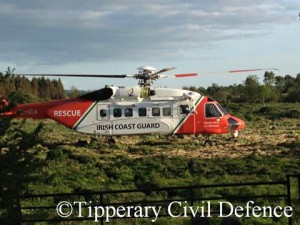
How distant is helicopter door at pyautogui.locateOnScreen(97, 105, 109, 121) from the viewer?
24812 millimetres

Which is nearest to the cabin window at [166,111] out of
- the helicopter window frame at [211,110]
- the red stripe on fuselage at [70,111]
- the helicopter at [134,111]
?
the helicopter at [134,111]

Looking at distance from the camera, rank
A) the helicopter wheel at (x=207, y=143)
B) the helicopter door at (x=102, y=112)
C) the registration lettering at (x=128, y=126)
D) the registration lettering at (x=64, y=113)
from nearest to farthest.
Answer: the helicopter door at (x=102, y=112), the registration lettering at (x=64, y=113), the registration lettering at (x=128, y=126), the helicopter wheel at (x=207, y=143)

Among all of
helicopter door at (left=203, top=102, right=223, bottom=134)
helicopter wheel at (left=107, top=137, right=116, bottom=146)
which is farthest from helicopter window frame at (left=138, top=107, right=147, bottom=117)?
helicopter door at (left=203, top=102, right=223, bottom=134)

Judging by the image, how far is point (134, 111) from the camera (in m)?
25.0

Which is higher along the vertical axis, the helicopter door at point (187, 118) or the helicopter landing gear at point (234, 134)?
the helicopter door at point (187, 118)

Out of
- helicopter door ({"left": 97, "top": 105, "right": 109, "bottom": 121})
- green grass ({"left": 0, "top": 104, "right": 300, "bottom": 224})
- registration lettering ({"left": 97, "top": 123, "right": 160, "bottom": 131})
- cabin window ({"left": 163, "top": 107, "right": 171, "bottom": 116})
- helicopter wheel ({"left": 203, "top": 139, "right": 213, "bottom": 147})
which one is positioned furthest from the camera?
helicopter wheel ({"left": 203, "top": 139, "right": 213, "bottom": 147})

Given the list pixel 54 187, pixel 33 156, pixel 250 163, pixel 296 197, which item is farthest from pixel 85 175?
pixel 33 156

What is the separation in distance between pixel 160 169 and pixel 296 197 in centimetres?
645

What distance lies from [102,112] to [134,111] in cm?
145

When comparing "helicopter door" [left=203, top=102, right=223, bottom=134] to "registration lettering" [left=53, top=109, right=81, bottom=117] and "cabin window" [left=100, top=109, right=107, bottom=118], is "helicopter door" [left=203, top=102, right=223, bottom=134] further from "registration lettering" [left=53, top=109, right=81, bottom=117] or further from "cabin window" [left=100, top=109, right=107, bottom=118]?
"registration lettering" [left=53, top=109, right=81, bottom=117]

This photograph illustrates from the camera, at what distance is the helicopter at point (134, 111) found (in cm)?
2486

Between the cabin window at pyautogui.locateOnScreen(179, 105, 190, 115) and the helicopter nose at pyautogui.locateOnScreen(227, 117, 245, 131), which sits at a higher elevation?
the cabin window at pyautogui.locateOnScreen(179, 105, 190, 115)

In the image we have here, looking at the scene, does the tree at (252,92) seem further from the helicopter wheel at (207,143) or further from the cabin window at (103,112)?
the cabin window at (103,112)

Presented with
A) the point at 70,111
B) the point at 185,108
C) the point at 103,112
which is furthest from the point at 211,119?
the point at 70,111
